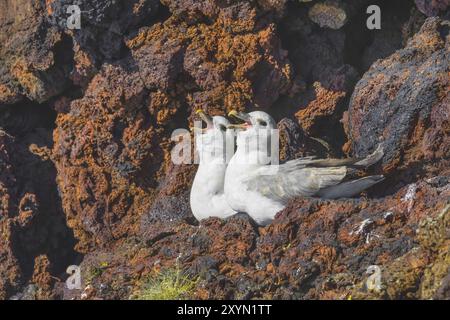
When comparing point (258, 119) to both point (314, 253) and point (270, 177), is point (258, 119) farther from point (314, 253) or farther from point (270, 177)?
point (314, 253)

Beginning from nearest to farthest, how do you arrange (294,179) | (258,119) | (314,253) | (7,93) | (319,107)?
(314,253)
(294,179)
(258,119)
(319,107)
(7,93)

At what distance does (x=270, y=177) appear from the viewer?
9297 millimetres

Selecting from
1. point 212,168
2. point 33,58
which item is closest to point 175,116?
point 212,168

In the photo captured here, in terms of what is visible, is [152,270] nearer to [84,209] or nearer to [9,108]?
[84,209]

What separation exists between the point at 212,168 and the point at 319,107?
1.10 metres


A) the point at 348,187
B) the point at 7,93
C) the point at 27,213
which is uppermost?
the point at 7,93

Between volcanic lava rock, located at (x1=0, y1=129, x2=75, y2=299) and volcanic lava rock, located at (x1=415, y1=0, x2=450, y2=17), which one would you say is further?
volcanic lava rock, located at (x1=0, y1=129, x2=75, y2=299)

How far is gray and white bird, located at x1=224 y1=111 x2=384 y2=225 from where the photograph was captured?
29.6ft

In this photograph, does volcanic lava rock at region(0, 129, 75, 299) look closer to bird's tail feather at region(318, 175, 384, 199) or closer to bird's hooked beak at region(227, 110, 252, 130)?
bird's hooked beak at region(227, 110, 252, 130)

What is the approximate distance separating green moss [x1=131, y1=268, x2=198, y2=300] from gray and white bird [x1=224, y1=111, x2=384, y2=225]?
3.12ft

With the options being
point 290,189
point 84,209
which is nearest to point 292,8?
point 290,189

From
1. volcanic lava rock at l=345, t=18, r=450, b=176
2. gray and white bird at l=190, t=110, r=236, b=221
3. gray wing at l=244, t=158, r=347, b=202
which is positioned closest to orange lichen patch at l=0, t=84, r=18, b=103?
gray and white bird at l=190, t=110, r=236, b=221

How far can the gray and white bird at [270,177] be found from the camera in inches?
356

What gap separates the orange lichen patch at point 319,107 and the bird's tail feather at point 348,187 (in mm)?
1093
